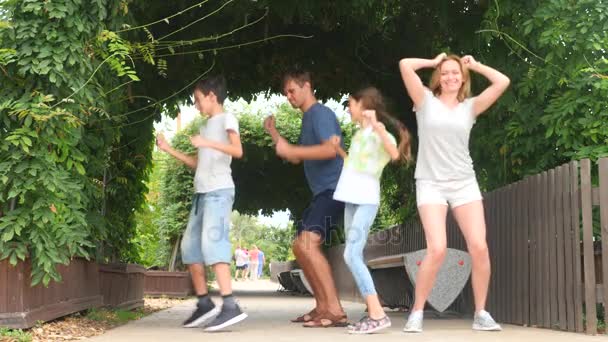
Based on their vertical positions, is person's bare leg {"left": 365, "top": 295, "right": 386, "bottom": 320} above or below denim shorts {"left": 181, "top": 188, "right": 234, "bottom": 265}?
below

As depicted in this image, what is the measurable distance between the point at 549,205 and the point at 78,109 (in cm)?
355

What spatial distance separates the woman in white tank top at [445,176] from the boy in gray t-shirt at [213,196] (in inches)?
50.5

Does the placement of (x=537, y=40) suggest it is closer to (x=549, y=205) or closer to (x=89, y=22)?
(x=549, y=205)

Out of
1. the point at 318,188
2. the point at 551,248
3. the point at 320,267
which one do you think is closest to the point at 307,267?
the point at 320,267

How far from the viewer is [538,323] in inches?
273

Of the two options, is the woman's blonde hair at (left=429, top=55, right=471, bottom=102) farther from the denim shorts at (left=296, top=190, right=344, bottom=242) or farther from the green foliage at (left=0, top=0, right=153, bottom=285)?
the green foliage at (left=0, top=0, right=153, bottom=285)

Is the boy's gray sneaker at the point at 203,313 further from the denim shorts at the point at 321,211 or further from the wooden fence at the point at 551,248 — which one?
the wooden fence at the point at 551,248

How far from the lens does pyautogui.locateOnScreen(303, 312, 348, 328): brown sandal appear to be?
22.8 ft

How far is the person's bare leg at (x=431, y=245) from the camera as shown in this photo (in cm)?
609

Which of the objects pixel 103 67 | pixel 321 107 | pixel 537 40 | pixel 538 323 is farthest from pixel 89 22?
pixel 538 323

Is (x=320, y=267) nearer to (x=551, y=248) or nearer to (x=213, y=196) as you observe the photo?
(x=213, y=196)

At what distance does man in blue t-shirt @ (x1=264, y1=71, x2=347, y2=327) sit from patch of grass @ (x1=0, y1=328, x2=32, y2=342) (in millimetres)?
2283

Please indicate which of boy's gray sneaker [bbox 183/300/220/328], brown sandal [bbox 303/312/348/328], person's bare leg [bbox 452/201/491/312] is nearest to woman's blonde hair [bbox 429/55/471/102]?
person's bare leg [bbox 452/201/491/312]

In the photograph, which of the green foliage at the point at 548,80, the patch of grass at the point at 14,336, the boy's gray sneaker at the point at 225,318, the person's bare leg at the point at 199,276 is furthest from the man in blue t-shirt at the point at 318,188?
the patch of grass at the point at 14,336
